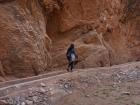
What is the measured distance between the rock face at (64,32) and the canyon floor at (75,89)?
4.55 feet

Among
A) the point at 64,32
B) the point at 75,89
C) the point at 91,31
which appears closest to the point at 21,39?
the point at 75,89

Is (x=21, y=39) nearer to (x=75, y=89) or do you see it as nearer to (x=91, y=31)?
(x=75, y=89)

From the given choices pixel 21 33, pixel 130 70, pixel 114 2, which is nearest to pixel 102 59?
pixel 130 70

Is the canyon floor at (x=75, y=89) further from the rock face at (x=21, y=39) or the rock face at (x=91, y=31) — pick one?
the rock face at (x=91, y=31)

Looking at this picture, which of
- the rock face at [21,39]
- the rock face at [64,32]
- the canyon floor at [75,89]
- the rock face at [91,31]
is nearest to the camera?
the canyon floor at [75,89]

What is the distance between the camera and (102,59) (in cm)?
1994

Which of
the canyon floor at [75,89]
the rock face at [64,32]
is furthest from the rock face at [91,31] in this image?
the canyon floor at [75,89]

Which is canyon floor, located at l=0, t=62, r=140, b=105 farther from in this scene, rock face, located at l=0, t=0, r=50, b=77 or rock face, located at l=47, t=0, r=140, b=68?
rock face, located at l=47, t=0, r=140, b=68

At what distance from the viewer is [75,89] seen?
14.4 meters

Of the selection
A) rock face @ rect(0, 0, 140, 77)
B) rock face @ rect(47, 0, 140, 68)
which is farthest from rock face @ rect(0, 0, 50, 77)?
rock face @ rect(47, 0, 140, 68)

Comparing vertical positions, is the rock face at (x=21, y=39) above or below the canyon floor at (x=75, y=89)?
above

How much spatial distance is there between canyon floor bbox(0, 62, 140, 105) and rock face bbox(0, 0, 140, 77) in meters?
1.39

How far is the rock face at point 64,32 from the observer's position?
15.2 meters

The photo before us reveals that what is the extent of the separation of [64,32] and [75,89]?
557cm
